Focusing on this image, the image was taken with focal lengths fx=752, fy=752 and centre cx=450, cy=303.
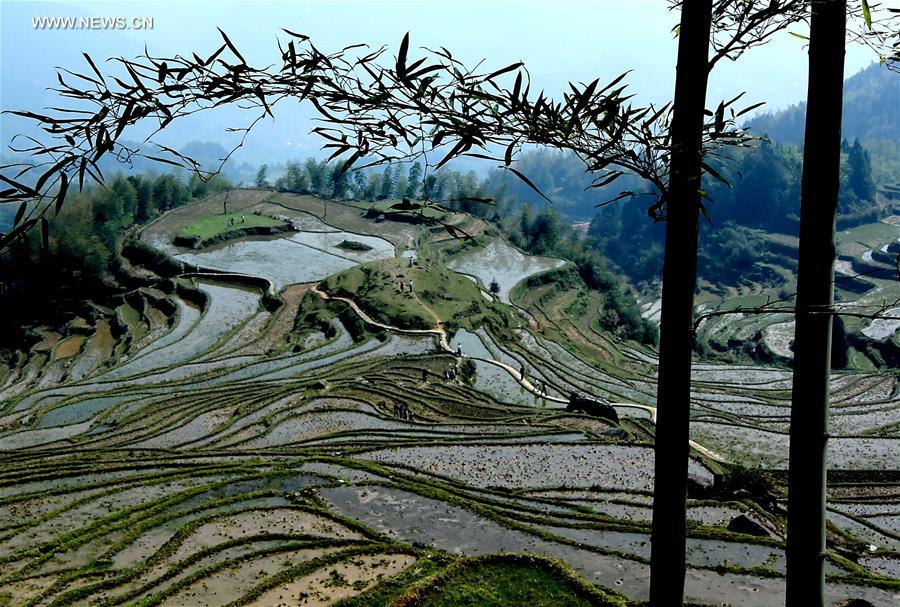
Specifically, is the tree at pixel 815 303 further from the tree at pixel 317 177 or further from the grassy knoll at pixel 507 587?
the tree at pixel 317 177

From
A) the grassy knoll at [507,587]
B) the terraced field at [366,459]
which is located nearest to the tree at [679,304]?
the grassy knoll at [507,587]

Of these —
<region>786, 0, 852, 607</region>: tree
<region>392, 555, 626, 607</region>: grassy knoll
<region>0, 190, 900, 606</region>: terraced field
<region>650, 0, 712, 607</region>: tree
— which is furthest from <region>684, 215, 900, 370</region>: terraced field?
<region>650, 0, 712, 607</region>: tree

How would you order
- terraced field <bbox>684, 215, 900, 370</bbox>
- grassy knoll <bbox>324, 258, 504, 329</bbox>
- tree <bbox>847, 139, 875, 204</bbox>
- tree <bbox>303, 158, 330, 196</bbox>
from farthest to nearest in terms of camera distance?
tree <bbox>847, 139, 875, 204</bbox>
tree <bbox>303, 158, 330, 196</bbox>
terraced field <bbox>684, 215, 900, 370</bbox>
grassy knoll <bbox>324, 258, 504, 329</bbox>

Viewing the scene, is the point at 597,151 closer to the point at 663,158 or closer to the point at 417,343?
the point at 663,158

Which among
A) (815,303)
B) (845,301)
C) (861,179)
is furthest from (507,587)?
(861,179)

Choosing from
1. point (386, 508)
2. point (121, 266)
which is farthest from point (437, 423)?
point (121, 266)

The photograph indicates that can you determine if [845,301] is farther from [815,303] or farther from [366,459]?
[815,303]

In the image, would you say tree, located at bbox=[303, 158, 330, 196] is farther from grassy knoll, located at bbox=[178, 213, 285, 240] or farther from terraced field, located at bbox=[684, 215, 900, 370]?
terraced field, located at bbox=[684, 215, 900, 370]
